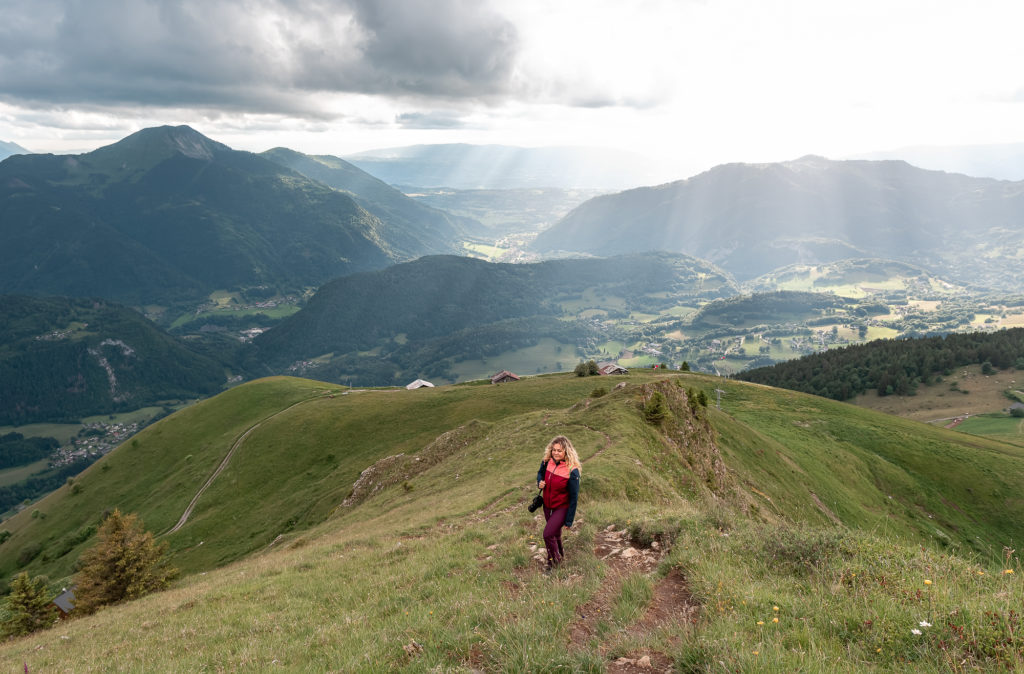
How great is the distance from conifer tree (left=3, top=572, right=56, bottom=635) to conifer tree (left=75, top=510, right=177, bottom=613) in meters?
2.09

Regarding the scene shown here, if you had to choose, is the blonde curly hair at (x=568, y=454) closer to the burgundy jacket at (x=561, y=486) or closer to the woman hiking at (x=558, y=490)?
the woman hiking at (x=558, y=490)

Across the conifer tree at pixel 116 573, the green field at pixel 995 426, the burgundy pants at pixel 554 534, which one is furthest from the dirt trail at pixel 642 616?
the green field at pixel 995 426

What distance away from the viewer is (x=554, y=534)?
37.0 ft

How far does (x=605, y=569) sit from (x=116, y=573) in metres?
31.2

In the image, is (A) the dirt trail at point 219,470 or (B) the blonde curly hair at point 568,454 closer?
(B) the blonde curly hair at point 568,454

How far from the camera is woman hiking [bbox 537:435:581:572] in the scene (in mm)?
11336

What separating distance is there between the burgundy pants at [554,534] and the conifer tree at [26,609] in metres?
31.9

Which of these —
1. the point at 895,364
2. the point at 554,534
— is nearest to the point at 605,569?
the point at 554,534

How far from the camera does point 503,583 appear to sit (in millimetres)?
10953

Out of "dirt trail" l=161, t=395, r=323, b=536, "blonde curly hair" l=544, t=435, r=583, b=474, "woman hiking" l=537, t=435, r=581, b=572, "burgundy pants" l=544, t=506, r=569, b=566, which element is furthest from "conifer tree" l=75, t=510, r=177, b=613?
"dirt trail" l=161, t=395, r=323, b=536

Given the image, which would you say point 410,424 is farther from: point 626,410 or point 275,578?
point 275,578

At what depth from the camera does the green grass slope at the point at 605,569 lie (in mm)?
6332

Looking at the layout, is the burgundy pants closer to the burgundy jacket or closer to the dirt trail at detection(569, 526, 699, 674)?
the burgundy jacket

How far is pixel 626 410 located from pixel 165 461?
80.4 meters
